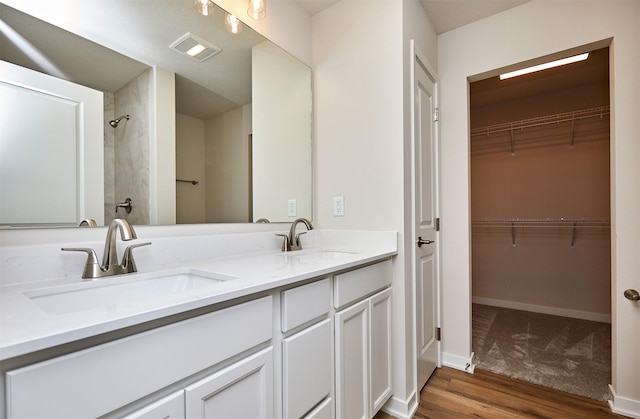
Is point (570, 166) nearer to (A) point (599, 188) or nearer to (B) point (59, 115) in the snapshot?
(A) point (599, 188)

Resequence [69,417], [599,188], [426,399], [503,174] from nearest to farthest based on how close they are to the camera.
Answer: [69,417] < [426,399] < [599,188] < [503,174]

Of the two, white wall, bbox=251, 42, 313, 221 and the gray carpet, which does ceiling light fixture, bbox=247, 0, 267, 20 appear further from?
the gray carpet

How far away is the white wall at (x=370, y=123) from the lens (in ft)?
5.26

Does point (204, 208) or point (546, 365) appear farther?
point (546, 365)

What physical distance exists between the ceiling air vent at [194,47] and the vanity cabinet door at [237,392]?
4.27 feet

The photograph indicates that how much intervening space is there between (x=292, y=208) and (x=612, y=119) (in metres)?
1.85

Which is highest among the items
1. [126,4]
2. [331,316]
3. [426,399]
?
[126,4]

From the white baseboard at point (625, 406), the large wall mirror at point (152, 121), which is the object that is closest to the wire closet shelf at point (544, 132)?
the white baseboard at point (625, 406)

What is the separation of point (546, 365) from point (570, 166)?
2043 mm

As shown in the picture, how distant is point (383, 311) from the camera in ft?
5.02

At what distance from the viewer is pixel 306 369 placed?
40.3 inches

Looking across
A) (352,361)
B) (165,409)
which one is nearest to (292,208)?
(352,361)

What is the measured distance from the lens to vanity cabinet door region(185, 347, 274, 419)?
2.31 ft

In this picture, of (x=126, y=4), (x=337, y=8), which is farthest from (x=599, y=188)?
(x=126, y=4)
